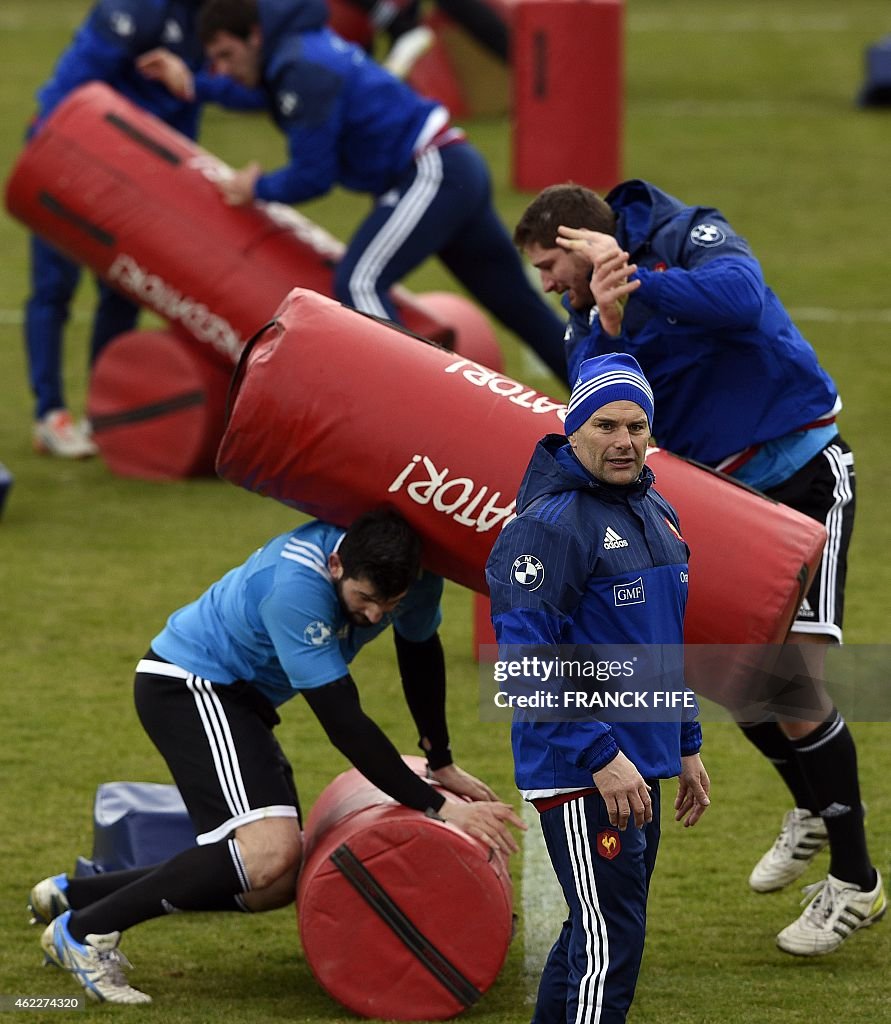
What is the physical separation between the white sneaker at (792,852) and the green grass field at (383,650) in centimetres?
Result: 7

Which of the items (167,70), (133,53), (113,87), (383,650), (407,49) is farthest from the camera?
(407,49)

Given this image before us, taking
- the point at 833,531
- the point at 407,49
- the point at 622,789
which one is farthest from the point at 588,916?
the point at 407,49

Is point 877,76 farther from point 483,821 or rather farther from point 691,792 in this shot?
point 691,792

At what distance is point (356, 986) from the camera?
4230 millimetres

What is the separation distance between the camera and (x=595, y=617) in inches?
141

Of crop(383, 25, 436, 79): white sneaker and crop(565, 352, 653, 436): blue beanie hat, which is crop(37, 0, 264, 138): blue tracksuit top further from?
crop(383, 25, 436, 79): white sneaker

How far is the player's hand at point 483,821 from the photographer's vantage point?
4234 millimetres

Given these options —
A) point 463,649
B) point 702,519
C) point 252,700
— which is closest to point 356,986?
point 252,700

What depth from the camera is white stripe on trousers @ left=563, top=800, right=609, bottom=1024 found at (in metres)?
3.59

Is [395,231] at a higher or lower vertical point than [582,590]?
lower

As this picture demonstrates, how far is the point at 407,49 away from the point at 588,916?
12.1 meters

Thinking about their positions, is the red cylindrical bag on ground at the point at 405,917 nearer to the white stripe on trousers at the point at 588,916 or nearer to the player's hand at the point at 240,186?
the white stripe on trousers at the point at 588,916

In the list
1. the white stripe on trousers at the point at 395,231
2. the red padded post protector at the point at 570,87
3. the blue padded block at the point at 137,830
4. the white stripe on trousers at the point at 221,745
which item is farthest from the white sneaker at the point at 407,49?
the white stripe on trousers at the point at 221,745

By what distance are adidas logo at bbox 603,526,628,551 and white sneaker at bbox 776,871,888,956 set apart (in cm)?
143
